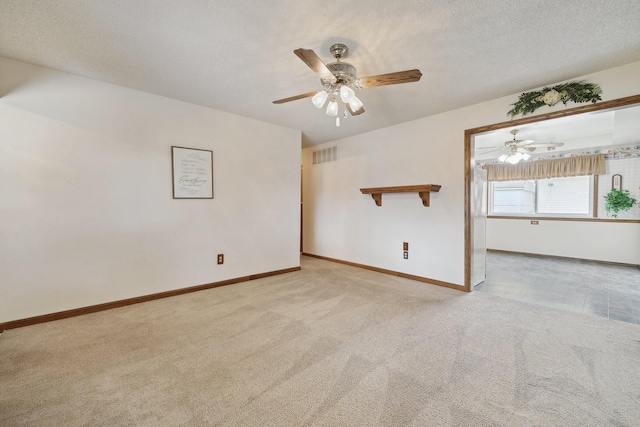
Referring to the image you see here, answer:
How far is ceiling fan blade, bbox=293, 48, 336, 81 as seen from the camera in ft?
5.25

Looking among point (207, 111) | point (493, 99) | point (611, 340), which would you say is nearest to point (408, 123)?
point (493, 99)

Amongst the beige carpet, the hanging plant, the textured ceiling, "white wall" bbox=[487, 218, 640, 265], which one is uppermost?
the textured ceiling

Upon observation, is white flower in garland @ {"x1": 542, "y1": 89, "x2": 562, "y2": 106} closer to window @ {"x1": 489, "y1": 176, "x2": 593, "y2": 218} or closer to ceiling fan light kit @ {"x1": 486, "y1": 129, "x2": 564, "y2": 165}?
ceiling fan light kit @ {"x1": 486, "y1": 129, "x2": 564, "y2": 165}

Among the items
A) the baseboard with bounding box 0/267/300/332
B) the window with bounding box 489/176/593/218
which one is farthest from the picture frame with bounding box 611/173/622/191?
the baseboard with bounding box 0/267/300/332

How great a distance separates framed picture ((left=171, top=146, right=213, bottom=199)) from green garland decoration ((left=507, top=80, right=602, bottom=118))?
375cm

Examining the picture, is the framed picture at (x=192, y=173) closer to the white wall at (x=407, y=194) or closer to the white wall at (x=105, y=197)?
the white wall at (x=105, y=197)

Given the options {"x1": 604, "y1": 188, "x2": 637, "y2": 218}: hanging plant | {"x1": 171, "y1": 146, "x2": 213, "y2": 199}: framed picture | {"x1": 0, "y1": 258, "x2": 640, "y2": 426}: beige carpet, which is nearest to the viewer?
{"x1": 0, "y1": 258, "x2": 640, "y2": 426}: beige carpet

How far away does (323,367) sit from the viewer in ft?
5.80

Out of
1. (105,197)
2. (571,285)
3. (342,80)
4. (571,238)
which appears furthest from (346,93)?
(571,238)

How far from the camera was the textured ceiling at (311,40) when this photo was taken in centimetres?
170

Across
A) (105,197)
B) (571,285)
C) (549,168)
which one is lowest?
(571,285)

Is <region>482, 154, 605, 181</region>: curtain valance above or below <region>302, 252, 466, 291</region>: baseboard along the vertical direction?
above

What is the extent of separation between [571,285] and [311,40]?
460 cm

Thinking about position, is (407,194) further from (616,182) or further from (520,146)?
(616,182)
